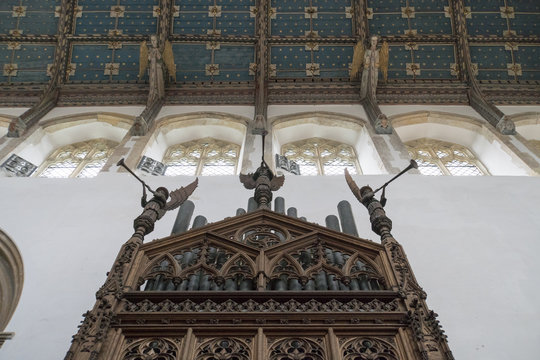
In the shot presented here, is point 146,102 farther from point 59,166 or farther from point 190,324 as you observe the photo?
point 190,324

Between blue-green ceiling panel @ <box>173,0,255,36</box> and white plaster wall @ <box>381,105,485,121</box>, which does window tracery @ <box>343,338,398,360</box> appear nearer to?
white plaster wall @ <box>381,105,485,121</box>

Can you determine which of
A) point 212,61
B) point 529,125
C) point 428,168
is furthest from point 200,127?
point 529,125

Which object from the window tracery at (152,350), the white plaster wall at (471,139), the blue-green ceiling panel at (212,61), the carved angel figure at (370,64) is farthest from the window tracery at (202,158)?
the window tracery at (152,350)

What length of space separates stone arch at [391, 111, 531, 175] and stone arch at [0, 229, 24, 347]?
7.91 metres

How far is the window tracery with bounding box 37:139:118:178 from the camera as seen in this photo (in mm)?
9742

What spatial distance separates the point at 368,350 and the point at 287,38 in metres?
10.3

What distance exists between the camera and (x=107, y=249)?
5953 millimetres

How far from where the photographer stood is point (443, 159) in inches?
411

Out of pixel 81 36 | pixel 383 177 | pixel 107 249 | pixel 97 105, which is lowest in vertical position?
pixel 107 249

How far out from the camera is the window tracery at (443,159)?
991 cm

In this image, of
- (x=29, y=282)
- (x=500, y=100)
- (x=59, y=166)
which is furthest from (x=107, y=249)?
(x=500, y=100)

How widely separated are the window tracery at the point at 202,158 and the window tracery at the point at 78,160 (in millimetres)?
1408

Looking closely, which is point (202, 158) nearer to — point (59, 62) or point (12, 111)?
point (12, 111)

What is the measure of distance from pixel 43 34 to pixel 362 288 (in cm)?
1147
